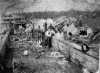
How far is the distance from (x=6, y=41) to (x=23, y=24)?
96 centimetres

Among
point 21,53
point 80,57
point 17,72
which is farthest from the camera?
point 21,53

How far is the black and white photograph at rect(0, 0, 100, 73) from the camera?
4648 mm

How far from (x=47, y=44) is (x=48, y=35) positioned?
35 centimetres

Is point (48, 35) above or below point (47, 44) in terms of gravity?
above

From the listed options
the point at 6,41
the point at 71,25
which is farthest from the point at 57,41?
the point at 6,41

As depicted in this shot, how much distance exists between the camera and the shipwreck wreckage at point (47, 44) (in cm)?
453

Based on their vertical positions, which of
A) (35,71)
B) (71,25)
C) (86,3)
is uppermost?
(86,3)

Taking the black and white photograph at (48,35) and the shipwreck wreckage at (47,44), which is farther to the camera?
the black and white photograph at (48,35)

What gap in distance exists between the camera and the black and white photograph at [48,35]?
4.65 metres

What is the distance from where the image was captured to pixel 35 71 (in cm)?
442

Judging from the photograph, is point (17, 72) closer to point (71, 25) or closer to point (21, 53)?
point (21, 53)

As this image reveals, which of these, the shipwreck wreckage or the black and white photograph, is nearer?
the shipwreck wreckage

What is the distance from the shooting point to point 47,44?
18.2 feet

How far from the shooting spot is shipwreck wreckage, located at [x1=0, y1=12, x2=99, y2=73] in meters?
4.53
